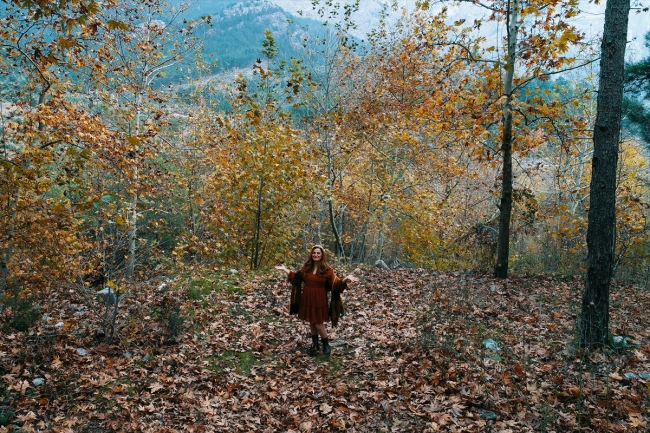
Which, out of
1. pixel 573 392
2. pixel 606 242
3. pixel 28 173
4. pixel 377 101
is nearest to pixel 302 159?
pixel 377 101

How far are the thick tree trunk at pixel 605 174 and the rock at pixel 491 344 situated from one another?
1162mm

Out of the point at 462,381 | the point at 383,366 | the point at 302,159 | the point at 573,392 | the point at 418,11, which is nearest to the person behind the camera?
the point at 573,392

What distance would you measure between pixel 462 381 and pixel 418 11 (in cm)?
1884

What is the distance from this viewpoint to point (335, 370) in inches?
246

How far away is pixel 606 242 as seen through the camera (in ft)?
18.1

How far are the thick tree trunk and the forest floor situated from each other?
24.1 inches

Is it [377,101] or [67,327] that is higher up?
[377,101]

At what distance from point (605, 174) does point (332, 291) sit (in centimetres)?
437

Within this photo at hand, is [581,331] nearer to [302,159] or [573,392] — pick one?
[573,392]

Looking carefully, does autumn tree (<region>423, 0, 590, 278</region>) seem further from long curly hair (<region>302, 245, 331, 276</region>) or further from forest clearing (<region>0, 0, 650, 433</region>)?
long curly hair (<region>302, 245, 331, 276</region>)

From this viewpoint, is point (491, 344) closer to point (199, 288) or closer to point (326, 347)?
point (326, 347)

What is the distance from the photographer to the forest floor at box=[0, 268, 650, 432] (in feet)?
15.0

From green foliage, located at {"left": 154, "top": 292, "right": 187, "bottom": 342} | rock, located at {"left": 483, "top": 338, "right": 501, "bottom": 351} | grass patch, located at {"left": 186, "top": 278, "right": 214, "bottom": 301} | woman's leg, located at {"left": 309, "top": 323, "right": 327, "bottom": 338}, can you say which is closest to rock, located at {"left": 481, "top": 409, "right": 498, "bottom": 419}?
rock, located at {"left": 483, "top": 338, "right": 501, "bottom": 351}

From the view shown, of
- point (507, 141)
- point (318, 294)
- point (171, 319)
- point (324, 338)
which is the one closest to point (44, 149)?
point (171, 319)
